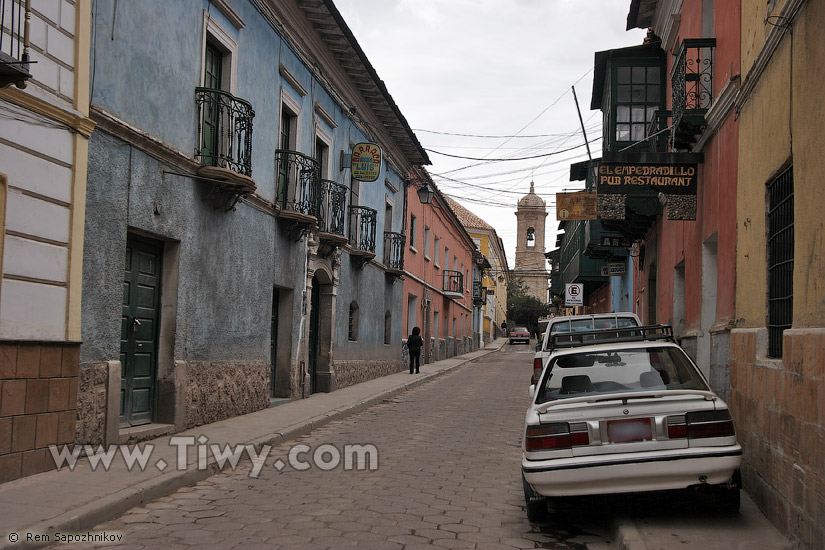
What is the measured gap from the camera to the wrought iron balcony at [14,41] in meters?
6.28

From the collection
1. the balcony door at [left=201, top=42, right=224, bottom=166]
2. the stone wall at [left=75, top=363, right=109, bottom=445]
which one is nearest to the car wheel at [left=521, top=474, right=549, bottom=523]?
the stone wall at [left=75, top=363, right=109, bottom=445]

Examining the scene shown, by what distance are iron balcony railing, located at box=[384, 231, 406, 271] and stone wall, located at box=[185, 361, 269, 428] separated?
10.0m

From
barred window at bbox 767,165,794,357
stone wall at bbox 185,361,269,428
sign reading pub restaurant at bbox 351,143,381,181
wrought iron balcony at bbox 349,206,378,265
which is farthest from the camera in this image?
wrought iron balcony at bbox 349,206,378,265

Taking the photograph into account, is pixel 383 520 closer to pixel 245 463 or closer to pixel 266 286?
pixel 245 463

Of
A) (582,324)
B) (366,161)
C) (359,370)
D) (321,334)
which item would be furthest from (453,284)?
(582,324)

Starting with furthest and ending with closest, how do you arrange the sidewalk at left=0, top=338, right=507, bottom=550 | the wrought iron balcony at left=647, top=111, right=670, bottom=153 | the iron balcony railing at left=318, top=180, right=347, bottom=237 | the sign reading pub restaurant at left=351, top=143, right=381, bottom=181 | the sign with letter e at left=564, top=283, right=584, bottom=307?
the sign with letter e at left=564, top=283, right=584, bottom=307, the sign reading pub restaurant at left=351, top=143, right=381, bottom=181, the iron balcony railing at left=318, top=180, right=347, bottom=237, the wrought iron balcony at left=647, top=111, right=670, bottom=153, the sidewalk at left=0, top=338, right=507, bottom=550

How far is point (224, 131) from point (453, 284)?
2595 cm

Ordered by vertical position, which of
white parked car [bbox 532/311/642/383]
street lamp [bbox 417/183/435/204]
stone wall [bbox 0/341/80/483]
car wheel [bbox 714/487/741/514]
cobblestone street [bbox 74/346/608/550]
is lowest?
cobblestone street [bbox 74/346/608/550]

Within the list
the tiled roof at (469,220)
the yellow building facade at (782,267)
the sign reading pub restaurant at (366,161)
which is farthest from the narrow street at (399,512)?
the tiled roof at (469,220)

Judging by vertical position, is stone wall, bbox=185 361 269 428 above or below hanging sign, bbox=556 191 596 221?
below

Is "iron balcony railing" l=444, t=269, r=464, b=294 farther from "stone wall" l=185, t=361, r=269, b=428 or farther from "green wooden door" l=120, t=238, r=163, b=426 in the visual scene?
"green wooden door" l=120, t=238, r=163, b=426

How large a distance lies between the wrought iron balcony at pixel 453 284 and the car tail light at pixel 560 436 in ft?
96.9

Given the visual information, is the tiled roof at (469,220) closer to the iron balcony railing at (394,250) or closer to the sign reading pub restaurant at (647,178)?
the iron balcony railing at (394,250)

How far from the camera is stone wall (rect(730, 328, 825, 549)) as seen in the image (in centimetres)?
495
